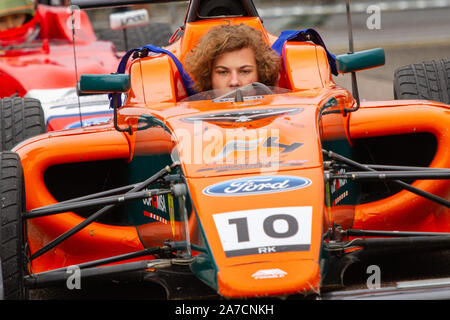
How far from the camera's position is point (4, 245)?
3008 mm

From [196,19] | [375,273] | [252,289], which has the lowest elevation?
[375,273]

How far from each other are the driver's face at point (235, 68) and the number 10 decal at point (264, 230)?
1.34 m

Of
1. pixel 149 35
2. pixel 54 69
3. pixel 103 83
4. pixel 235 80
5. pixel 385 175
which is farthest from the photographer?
pixel 149 35

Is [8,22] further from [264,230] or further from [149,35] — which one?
[264,230]

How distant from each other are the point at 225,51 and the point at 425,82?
146 centimetres

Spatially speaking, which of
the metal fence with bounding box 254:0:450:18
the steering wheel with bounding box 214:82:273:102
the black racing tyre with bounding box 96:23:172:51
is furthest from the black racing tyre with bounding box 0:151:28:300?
the metal fence with bounding box 254:0:450:18

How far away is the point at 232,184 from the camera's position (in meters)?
2.94

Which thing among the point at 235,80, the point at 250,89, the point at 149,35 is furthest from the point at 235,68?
the point at 149,35

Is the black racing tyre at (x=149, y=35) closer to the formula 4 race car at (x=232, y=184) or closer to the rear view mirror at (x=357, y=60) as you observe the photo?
the formula 4 race car at (x=232, y=184)

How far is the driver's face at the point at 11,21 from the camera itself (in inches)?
314
